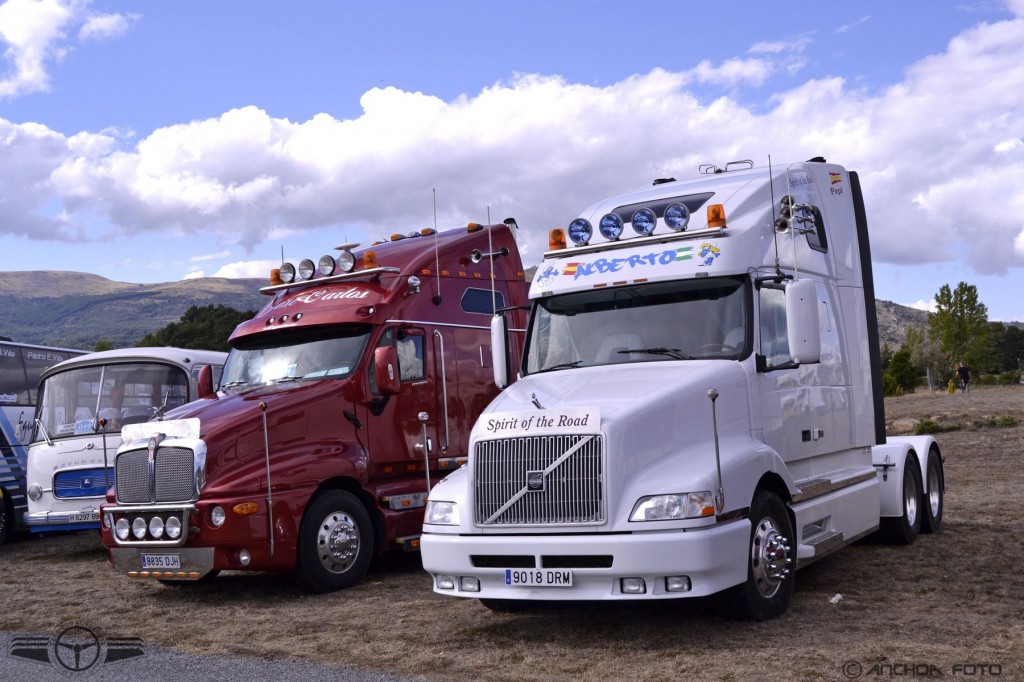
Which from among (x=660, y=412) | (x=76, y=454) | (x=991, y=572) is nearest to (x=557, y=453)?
(x=660, y=412)

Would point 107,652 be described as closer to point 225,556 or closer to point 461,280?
point 225,556

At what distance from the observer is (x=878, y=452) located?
12.0 meters

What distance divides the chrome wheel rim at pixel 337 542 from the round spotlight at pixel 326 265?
287 centimetres

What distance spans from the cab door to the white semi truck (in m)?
2.15

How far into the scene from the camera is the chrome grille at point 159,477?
33.3ft

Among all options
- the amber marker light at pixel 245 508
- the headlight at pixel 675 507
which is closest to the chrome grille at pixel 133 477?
the amber marker light at pixel 245 508

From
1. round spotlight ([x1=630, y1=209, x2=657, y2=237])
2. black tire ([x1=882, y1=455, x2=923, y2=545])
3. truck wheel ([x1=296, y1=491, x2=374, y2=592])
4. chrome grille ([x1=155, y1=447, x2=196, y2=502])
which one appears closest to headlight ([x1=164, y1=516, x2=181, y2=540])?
chrome grille ([x1=155, y1=447, x2=196, y2=502])

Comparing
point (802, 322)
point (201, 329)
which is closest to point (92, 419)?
point (802, 322)

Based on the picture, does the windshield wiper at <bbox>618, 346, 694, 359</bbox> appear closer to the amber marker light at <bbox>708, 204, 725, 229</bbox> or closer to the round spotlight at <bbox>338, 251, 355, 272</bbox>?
the amber marker light at <bbox>708, 204, 725, 229</bbox>

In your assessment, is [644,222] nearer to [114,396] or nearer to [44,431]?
[114,396]

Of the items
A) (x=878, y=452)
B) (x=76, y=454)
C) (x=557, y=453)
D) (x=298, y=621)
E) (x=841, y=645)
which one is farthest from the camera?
(x=76, y=454)

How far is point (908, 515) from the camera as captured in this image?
12000mm

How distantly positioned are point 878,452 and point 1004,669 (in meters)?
5.71

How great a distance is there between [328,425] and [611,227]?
355 centimetres
